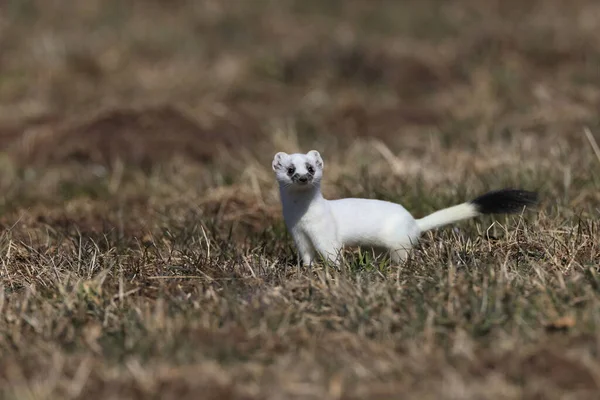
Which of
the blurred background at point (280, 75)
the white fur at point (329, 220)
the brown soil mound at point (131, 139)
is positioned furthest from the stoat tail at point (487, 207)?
the brown soil mound at point (131, 139)

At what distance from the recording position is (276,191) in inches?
261

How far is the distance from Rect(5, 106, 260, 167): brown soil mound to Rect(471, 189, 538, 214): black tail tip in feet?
12.4

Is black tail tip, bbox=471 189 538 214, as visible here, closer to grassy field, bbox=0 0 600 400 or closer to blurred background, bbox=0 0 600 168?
grassy field, bbox=0 0 600 400

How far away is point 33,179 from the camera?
779 cm

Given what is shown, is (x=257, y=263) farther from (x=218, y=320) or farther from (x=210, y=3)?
(x=210, y=3)

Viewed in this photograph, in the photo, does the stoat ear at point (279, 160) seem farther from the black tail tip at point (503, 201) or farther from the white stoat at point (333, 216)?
the black tail tip at point (503, 201)

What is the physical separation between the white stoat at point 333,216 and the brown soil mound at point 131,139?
12.1ft

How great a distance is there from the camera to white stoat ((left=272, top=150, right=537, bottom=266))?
4.66 metres

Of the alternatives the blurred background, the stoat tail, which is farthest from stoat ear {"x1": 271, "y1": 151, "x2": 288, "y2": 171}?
the blurred background

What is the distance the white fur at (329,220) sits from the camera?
4668mm

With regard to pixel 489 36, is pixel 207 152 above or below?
below

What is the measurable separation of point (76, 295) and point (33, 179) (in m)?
3.76

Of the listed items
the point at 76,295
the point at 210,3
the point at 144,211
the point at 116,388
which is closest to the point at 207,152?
the point at 144,211

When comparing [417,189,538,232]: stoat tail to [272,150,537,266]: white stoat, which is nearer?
[272,150,537,266]: white stoat
